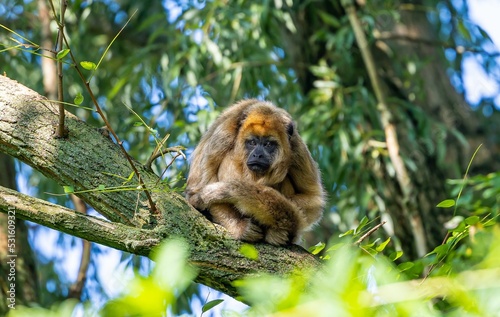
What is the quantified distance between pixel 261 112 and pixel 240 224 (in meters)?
1.39

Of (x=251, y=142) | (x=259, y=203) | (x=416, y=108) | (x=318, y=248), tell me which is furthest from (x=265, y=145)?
(x=416, y=108)

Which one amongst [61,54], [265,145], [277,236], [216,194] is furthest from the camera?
[265,145]

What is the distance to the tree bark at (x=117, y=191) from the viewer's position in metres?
3.91

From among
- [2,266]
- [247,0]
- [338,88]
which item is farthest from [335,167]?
[2,266]

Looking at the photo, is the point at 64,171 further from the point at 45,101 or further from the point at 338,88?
the point at 338,88

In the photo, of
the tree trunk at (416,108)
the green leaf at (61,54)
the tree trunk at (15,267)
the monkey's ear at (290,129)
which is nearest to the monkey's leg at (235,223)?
the monkey's ear at (290,129)

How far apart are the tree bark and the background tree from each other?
11.8 feet

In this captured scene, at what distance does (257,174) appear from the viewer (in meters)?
5.26

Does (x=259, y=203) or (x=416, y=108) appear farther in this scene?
(x=416, y=108)

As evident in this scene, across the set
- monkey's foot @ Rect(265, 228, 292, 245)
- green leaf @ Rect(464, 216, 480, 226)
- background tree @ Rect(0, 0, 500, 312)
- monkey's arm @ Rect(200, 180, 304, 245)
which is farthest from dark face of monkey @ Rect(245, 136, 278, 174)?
background tree @ Rect(0, 0, 500, 312)

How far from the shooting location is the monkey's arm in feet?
14.8

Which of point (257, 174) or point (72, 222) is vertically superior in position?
point (72, 222)

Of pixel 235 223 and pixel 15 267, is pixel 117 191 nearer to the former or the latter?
pixel 235 223

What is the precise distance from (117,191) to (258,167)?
1462mm
